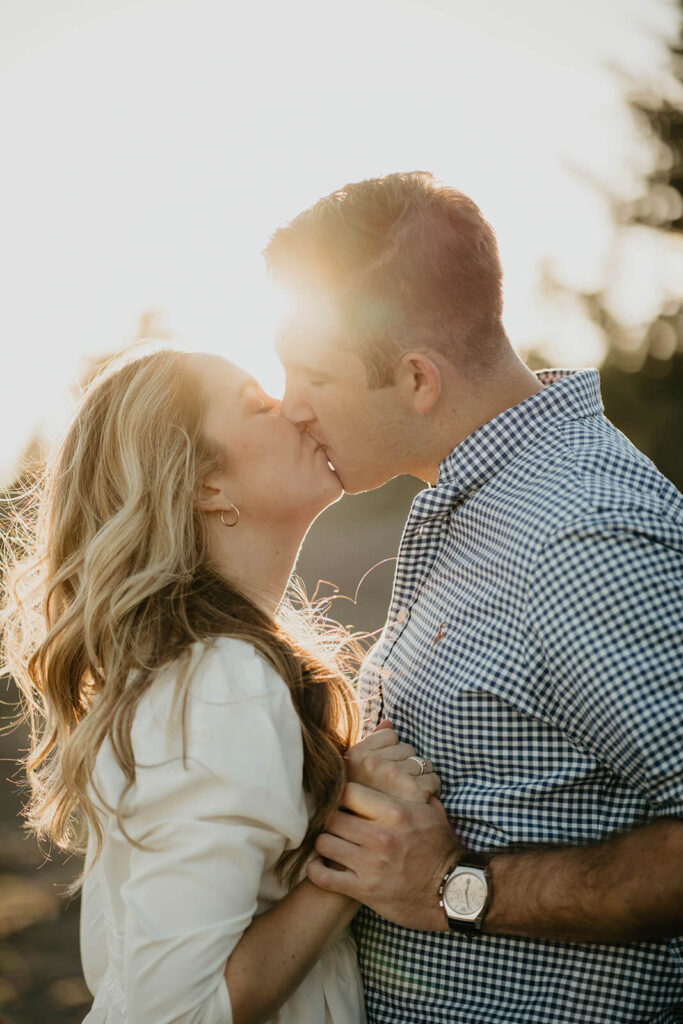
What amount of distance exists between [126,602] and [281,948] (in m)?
0.83

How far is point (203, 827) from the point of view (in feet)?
6.16

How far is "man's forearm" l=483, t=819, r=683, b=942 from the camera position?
1.80 metres

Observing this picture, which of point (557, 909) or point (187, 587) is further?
point (187, 587)

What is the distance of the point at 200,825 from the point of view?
1881 mm

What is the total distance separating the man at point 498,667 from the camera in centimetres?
183

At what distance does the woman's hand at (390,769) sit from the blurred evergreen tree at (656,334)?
685 cm

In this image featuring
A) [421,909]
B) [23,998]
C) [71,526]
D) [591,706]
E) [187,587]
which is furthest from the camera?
[23,998]

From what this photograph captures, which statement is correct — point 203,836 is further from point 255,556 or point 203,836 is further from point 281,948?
point 255,556

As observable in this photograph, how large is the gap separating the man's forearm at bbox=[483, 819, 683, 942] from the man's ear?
118cm

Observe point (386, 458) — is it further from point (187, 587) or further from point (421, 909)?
point (421, 909)

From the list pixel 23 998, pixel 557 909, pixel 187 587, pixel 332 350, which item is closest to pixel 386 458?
pixel 332 350

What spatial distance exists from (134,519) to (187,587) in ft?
0.75

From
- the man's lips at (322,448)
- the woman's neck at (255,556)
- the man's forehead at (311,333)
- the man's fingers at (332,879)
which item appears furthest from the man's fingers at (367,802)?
the man's forehead at (311,333)

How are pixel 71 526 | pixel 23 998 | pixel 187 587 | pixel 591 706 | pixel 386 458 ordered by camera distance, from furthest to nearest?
pixel 23 998, pixel 386 458, pixel 71 526, pixel 187 587, pixel 591 706
